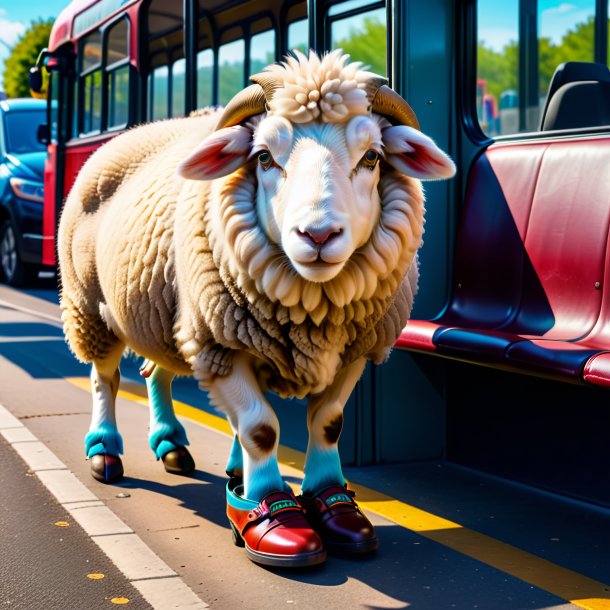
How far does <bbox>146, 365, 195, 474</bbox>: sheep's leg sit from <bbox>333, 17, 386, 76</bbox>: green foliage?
74.0 inches

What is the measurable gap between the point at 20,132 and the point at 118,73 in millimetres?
6202

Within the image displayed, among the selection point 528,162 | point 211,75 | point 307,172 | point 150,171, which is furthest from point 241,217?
point 211,75

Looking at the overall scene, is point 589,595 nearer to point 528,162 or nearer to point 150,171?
point 528,162

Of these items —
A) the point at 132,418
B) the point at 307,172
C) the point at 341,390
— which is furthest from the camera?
the point at 132,418

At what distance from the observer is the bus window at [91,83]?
986cm

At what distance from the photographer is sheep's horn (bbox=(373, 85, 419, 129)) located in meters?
3.44

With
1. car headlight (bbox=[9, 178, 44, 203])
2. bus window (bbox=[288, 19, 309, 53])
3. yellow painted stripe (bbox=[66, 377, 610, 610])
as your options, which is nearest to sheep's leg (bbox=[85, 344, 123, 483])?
yellow painted stripe (bbox=[66, 377, 610, 610])

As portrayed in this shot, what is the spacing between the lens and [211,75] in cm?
866

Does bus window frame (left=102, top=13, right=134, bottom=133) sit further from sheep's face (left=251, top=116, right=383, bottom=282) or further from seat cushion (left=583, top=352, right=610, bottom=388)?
seat cushion (left=583, top=352, right=610, bottom=388)

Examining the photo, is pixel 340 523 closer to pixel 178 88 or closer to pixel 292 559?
pixel 292 559

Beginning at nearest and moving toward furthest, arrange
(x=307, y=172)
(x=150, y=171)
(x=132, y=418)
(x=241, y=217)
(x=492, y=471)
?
1. (x=307, y=172)
2. (x=241, y=217)
3. (x=150, y=171)
4. (x=492, y=471)
5. (x=132, y=418)

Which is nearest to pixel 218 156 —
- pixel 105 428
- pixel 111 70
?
pixel 105 428

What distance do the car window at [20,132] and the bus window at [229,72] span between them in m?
6.91

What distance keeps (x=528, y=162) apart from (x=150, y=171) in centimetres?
160
